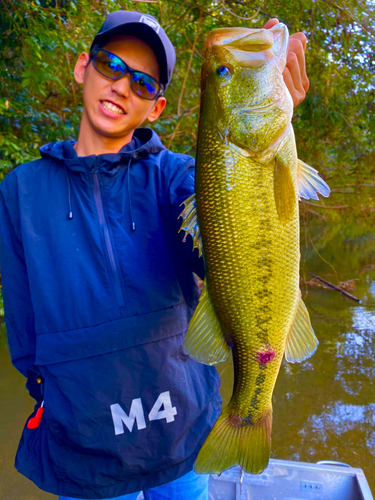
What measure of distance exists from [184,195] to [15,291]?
812 mm

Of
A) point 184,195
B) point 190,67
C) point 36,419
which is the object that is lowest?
point 36,419

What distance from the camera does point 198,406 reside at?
1.49 metres

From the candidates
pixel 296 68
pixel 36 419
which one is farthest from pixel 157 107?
pixel 36 419

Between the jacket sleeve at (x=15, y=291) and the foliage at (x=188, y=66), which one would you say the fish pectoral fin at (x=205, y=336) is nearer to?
the jacket sleeve at (x=15, y=291)

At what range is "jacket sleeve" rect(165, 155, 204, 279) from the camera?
58.0 inches

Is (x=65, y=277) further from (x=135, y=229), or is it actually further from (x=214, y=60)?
(x=214, y=60)

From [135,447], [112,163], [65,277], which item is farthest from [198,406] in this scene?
[112,163]

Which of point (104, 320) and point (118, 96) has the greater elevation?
point (118, 96)

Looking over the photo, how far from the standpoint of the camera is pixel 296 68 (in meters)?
1.25

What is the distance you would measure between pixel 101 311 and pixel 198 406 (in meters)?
0.55

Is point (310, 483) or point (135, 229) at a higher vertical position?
point (135, 229)

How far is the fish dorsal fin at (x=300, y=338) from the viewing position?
4.18ft

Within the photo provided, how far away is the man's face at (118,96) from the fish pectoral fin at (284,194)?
79 cm

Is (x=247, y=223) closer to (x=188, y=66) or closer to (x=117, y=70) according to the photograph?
(x=117, y=70)
